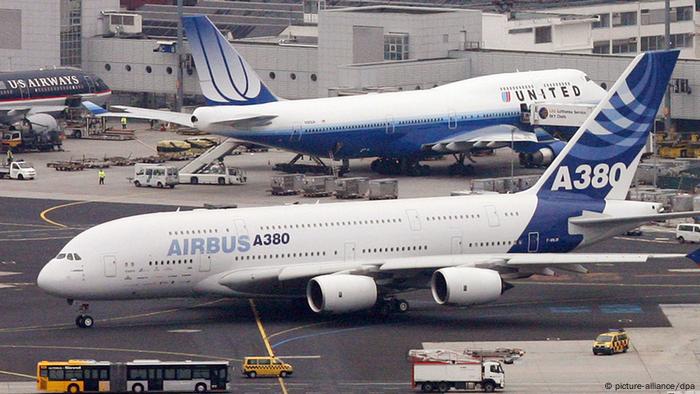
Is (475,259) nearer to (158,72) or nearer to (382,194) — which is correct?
(382,194)

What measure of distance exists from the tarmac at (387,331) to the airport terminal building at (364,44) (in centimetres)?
4716

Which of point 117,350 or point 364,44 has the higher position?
point 364,44

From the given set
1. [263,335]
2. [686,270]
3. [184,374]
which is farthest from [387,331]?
[686,270]

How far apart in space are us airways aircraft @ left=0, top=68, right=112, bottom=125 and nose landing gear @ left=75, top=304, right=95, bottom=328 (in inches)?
2892

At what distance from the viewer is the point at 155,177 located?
403ft

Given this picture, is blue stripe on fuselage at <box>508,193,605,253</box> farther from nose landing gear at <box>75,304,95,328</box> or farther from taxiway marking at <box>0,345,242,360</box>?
nose landing gear at <box>75,304,95,328</box>

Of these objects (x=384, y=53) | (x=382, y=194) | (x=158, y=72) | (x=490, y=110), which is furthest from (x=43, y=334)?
(x=158, y=72)

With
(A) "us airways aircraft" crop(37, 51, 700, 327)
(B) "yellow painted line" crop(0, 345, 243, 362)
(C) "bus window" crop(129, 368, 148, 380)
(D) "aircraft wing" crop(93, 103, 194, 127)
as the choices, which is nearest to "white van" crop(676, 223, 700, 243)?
(A) "us airways aircraft" crop(37, 51, 700, 327)

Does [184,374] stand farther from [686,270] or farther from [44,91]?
[44,91]

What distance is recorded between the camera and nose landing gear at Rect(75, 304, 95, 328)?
7375cm

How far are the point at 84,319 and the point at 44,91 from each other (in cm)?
7822

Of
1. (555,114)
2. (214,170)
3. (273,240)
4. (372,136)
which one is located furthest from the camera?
(555,114)

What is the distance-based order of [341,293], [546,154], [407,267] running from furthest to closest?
[546,154] → [407,267] → [341,293]

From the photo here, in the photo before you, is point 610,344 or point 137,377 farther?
point 610,344
